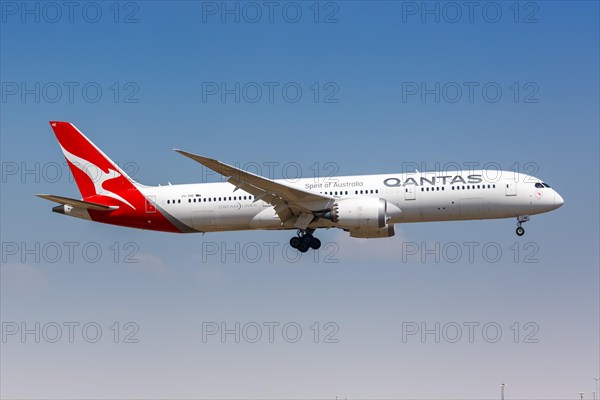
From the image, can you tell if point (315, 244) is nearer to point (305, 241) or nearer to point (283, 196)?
point (305, 241)

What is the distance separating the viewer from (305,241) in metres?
55.3

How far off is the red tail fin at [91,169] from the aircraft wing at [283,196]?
26.4 ft

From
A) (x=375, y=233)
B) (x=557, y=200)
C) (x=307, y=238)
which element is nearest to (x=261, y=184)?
(x=307, y=238)

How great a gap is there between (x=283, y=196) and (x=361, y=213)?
4.06 metres

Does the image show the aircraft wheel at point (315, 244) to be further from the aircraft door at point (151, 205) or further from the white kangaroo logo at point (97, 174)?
the white kangaroo logo at point (97, 174)

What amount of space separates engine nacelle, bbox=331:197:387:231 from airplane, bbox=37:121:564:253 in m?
0.05

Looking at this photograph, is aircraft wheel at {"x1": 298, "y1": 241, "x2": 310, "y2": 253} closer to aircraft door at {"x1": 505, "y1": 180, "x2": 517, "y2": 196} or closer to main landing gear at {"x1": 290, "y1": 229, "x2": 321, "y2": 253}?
main landing gear at {"x1": 290, "y1": 229, "x2": 321, "y2": 253}

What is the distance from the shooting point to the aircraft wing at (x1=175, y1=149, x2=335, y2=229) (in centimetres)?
5147

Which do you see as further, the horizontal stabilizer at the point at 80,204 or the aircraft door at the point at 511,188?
the horizontal stabilizer at the point at 80,204

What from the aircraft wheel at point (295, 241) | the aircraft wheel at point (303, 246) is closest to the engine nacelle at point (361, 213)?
the aircraft wheel at point (303, 246)

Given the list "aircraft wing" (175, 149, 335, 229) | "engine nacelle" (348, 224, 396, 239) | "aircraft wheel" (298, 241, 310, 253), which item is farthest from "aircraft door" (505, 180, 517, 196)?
"aircraft wheel" (298, 241, 310, 253)

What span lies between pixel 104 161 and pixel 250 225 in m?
10.3

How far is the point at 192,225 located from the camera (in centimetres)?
5609

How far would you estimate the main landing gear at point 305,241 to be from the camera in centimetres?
5531
